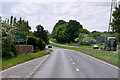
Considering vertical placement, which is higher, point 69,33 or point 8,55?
point 69,33

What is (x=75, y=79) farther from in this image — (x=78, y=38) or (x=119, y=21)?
(x=78, y=38)

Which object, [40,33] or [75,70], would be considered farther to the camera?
[40,33]

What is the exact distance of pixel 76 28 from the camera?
12562cm

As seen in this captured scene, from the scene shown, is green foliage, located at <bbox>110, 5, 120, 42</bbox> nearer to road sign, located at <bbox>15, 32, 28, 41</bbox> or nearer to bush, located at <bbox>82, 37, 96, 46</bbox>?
road sign, located at <bbox>15, 32, 28, 41</bbox>

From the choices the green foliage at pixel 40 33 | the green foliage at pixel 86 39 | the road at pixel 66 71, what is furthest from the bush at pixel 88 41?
the road at pixel 66 71

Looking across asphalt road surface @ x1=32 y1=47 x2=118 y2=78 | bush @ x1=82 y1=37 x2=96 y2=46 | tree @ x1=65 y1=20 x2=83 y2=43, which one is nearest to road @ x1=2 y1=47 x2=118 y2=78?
asphalt road surface @ x1=32 y1=47 x2=118 y2=78

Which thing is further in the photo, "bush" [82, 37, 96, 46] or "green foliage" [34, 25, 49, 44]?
"bush" [82, 37, 96, 46]

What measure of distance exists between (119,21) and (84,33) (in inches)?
3435

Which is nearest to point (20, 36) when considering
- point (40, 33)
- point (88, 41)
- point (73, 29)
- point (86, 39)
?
point (40, 33)

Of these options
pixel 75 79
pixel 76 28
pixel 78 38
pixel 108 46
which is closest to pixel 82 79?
pixel 75 79

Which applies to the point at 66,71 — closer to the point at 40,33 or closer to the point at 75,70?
the point at 75,70

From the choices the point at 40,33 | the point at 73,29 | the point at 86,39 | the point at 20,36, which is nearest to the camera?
the point at 20,36

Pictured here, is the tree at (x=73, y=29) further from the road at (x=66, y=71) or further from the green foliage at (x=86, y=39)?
the road at (x=66, y=71)

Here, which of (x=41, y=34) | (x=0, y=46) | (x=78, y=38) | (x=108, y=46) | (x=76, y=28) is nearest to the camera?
(x=0, y=46)
